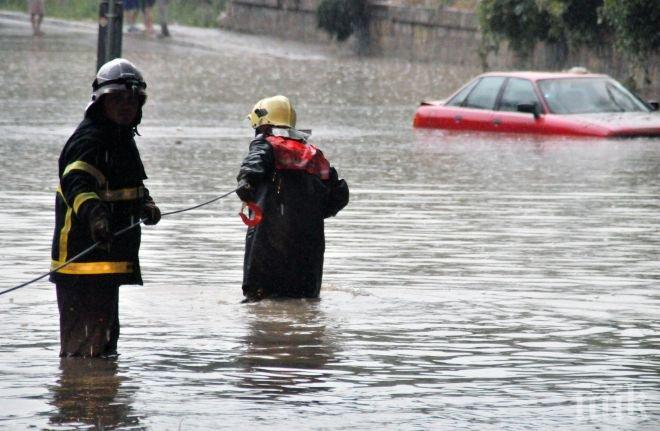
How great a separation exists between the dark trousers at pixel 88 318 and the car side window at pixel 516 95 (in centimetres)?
1609

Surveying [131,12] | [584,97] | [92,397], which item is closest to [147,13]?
[131,12]

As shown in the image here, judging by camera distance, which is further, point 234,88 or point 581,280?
point 234,88

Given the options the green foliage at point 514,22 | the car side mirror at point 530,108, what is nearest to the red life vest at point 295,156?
the car side mirror at point 530,108

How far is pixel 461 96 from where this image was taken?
25.2m

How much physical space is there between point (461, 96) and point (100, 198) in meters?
17.6

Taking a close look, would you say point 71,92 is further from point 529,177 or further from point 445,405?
point 445,405

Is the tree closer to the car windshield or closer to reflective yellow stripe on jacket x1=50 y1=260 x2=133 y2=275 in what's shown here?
the car windshield

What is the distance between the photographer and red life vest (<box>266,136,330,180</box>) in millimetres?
9938

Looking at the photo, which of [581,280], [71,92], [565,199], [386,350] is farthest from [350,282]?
[71,92]

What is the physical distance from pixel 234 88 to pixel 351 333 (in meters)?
25.4

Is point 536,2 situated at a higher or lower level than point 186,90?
higher

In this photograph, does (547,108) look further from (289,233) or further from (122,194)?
(122,194)

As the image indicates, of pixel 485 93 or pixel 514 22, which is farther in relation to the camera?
pixel 514 22

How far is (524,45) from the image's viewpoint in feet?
116
